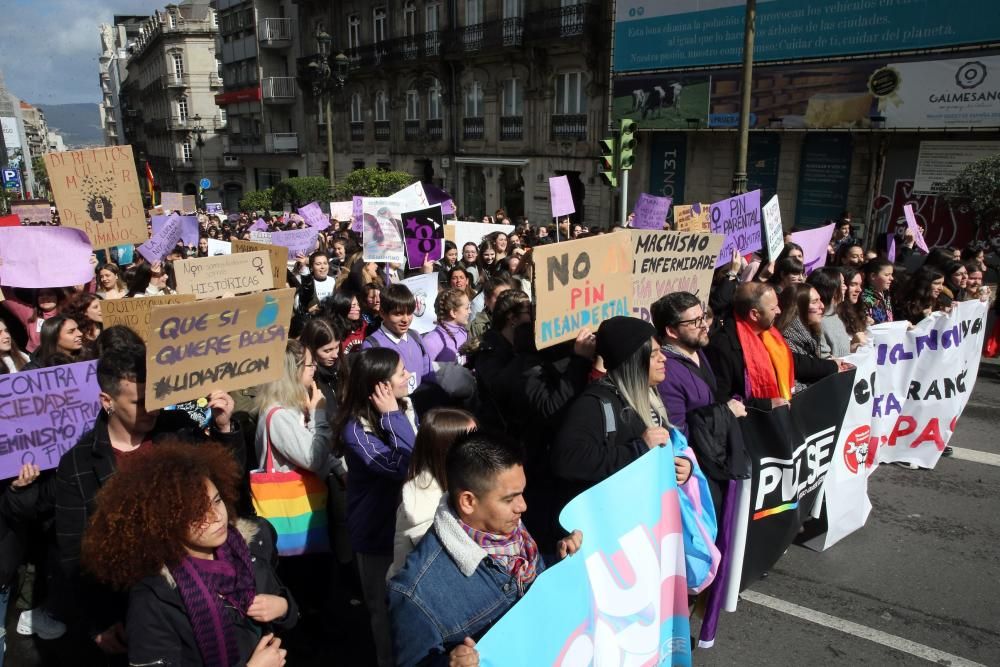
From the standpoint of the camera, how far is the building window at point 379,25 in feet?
101

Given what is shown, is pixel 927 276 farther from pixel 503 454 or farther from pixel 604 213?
pixel 604 213

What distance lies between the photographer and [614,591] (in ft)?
7.96

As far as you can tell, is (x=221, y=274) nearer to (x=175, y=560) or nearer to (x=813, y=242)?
(x=175, y=560)

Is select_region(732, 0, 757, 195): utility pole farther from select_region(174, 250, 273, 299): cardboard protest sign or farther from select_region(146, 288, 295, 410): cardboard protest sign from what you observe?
select_region(146, 288, 295, 410): cardboard protest sign

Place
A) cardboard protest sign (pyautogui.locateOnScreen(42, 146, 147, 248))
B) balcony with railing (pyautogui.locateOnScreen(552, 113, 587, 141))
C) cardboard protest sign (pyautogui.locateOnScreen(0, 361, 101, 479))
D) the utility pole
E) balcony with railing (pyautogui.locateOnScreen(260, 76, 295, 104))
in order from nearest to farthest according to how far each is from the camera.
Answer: cardboard protest sign (pyautogui.locateOnScreen(0, 361, 101, 479)), cardboard protest sign (pyautogui.locateOnScreen(42, 146, 147, 248)), the utility pole, balcony with railing (pyautogui.locateOnScreen(552, 113, 587, 141)), balcony with railing (pyautogui.locateOnScreen(260, 76, 295, 104))

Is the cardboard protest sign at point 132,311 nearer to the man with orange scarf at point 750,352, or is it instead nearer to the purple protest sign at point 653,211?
the man with orange scarf at point 750,352

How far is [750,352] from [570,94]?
817 inches

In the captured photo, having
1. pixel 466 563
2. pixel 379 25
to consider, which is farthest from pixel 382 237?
pixel 379 25

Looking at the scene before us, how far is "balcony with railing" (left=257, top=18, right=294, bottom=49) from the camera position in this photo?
38.8 meters

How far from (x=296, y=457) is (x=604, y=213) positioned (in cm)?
2026

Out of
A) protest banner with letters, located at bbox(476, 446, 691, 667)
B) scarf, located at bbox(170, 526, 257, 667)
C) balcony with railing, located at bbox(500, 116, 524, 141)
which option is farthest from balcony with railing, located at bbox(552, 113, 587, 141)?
scarf, located at bbox(170, 526, 257, 667)

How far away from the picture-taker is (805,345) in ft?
15.9

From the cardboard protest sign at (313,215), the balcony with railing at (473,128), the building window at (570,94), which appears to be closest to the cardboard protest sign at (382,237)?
the cardboard protest sign at (313,215)

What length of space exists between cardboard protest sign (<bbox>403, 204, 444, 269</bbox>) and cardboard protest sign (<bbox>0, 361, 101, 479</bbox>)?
4.59m
